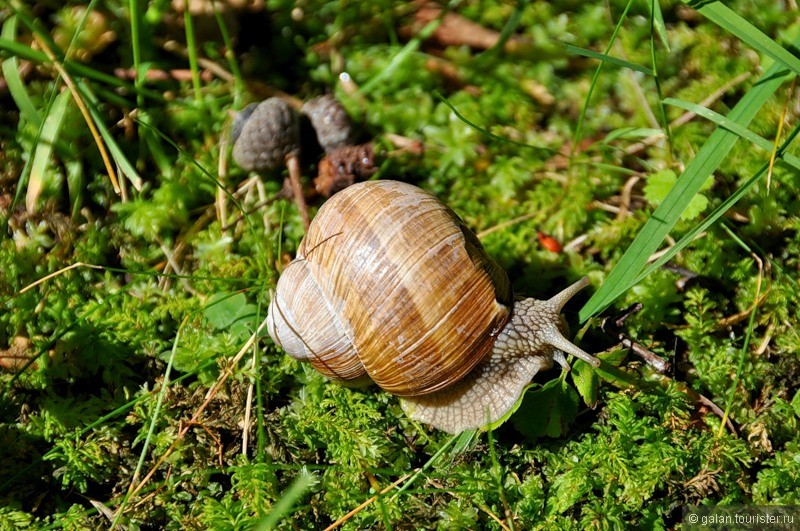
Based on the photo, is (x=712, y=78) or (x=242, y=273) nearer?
(x=242, y=273)

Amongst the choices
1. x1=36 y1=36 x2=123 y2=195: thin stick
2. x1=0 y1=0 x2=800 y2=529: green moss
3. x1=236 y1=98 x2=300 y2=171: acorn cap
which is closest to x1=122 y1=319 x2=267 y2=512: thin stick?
x1=0 y1=0 x2=800 y2=529: green moss

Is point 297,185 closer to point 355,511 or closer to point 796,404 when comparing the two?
point 355,511

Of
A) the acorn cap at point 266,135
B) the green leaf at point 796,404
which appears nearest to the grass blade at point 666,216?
the green leaf at point 796,404

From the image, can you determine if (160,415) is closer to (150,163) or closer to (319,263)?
(319,263)

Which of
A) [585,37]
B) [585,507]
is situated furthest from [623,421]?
[585,37]

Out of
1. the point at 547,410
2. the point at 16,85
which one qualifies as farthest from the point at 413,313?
the point at 16,85

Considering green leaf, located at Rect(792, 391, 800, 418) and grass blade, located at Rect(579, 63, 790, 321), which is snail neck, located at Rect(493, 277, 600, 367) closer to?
grass blade, located at Rect(579, 63, 790, 321)

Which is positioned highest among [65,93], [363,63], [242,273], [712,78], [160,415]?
[65,93]
